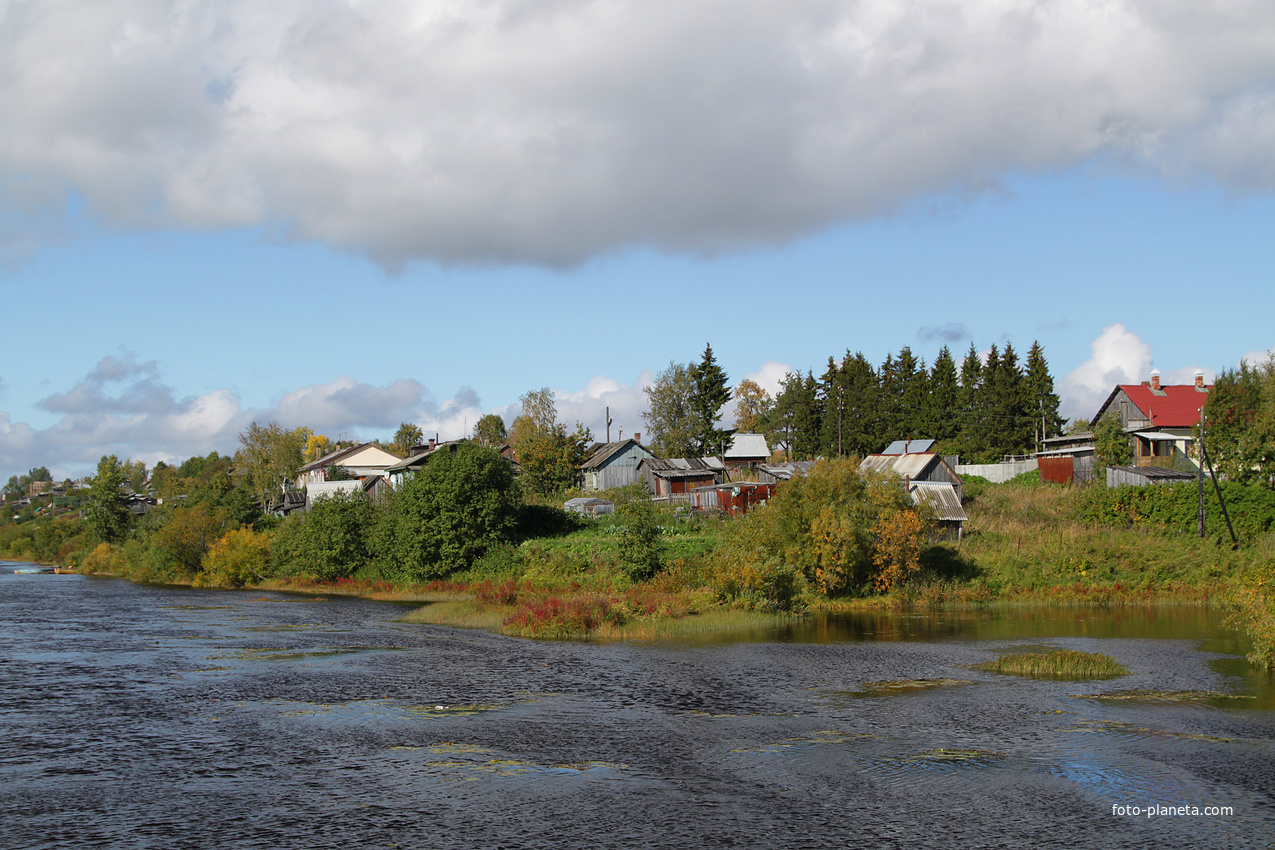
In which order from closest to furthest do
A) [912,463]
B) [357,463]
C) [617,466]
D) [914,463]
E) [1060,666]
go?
[1060,666] → [914,463] → [912,463] → [617,466] → [357,463]

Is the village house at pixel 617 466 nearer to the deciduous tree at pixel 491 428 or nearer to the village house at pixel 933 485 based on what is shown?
the village house at pixel 933 485

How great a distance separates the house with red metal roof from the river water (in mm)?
41195

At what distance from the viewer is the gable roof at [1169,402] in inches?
3162

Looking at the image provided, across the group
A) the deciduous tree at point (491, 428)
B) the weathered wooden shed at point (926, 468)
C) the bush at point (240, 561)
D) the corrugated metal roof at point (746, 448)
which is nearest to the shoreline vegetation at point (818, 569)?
the weathered wooden shed at point (926, 468)

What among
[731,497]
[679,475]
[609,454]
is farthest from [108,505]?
[731,497]

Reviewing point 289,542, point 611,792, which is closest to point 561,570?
point 289,542

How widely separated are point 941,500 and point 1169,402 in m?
35.2

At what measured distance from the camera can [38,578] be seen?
330 ft

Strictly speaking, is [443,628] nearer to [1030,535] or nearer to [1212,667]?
[1212,667]

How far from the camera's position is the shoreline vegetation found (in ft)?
158

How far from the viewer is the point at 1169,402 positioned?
83.9 m

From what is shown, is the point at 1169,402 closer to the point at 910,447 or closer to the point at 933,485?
the point at 910,447

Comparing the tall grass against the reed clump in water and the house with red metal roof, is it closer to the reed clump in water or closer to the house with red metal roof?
the house with red metal roof

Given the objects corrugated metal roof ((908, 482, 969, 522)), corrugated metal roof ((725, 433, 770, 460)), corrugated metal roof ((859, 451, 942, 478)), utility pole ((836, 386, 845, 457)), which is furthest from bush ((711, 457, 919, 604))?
corrugated metal roof ((725, 433, 770, 460))
